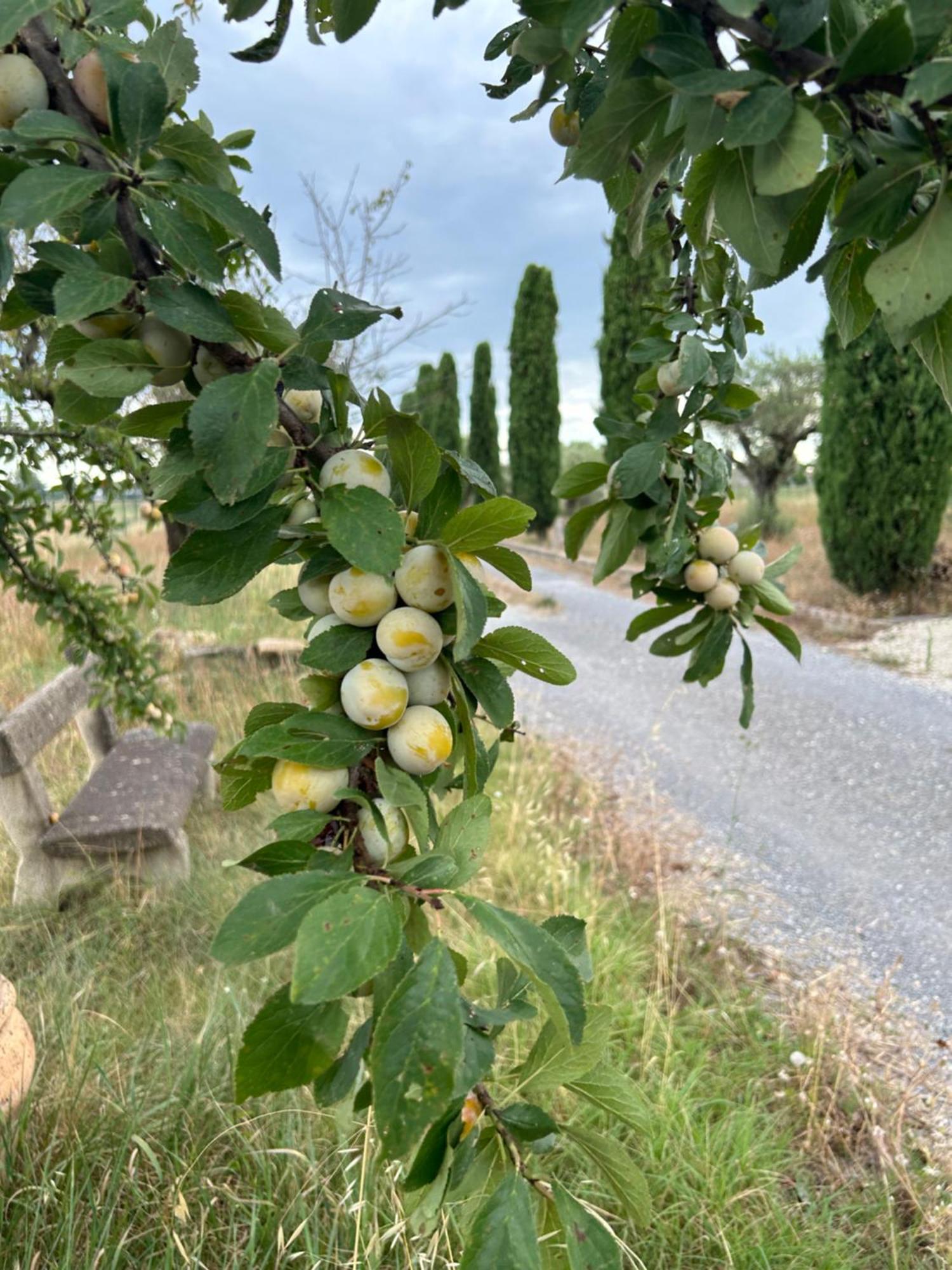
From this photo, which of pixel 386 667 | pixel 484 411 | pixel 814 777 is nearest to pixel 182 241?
pixel 386 667

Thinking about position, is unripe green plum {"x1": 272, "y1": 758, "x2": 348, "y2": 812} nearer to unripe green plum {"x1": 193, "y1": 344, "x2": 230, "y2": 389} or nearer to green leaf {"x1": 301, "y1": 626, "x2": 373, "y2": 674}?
green leaf {"x1": 301, "y1": 626, "x2": 373, "y2": 674}

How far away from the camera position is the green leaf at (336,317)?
457 millimetres

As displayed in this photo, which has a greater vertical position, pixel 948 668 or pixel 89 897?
pixel 948 668

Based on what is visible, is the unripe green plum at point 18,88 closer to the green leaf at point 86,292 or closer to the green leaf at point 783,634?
the green leaf at point 86,292

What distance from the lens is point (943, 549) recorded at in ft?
21.6

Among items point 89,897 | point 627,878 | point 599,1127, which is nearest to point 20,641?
point 89,897

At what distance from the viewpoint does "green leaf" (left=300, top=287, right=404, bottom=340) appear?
457mm

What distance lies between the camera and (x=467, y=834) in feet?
1.50

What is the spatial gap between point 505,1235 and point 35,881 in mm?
2327

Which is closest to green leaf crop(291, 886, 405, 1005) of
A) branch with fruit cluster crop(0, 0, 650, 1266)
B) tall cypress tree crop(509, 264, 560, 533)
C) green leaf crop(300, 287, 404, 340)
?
branch with fruit cluster crop(0, 0, 650, 1266)

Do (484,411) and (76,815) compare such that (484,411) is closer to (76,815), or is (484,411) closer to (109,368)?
(76,815)

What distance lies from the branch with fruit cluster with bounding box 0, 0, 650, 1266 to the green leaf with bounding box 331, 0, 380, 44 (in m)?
0.10

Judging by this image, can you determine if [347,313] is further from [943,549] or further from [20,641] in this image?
[943,549]

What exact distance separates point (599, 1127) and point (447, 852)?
1488 millimetres
